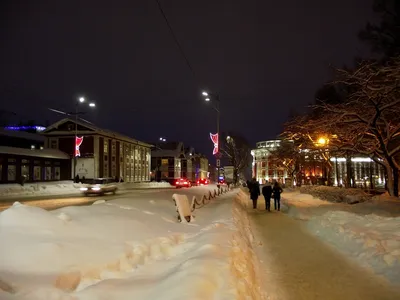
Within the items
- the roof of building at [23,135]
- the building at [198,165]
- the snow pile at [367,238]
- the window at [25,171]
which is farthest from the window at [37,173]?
the building at [198,165]

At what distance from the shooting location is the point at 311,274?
27.8ft

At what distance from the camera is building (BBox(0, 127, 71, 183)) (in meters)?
38.9

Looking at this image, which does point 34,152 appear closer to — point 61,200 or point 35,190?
point 35,190

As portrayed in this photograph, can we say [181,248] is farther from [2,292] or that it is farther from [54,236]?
[2,292]

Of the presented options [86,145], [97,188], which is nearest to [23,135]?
[86,145]

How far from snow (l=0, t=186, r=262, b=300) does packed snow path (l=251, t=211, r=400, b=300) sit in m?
0.88

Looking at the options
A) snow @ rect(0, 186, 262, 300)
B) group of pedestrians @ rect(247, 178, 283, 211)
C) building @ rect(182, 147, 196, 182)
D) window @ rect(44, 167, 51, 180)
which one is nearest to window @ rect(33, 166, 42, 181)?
window @ rect(44, 167, 51, 180)

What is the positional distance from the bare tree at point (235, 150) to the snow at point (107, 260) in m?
51.0

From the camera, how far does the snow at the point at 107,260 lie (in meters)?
5.19

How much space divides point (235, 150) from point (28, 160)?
34.0 m

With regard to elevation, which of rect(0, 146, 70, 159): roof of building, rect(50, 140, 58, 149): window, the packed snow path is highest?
rect(50, 140, 58, 149): window

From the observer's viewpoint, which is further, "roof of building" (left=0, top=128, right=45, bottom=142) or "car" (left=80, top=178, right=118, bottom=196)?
"roof of building" (left=0, top=128, right=45, bottom=142)

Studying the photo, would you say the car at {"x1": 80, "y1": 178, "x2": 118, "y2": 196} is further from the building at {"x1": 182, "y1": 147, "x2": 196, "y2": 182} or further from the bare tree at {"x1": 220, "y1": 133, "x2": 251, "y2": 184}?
the building at {"x1": 182, "y1": 147, "x2": 196, "y2": 182}

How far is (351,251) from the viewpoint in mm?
10492
